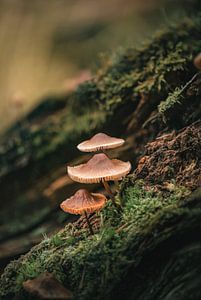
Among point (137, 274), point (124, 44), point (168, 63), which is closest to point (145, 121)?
point (168, 63)

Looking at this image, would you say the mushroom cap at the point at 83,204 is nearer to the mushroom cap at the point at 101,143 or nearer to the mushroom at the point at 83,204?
the mushroom at the point at 83,204

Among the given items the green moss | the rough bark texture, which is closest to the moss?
the rough bark texture

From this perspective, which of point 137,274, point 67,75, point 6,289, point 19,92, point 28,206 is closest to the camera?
point 137,274

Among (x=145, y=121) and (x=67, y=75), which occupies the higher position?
(x=67, y=75)

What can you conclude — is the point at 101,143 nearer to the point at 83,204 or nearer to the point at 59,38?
the point at 83,204

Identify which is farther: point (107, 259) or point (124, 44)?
point (124, 44)

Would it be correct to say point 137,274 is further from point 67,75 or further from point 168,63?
point 67,75
